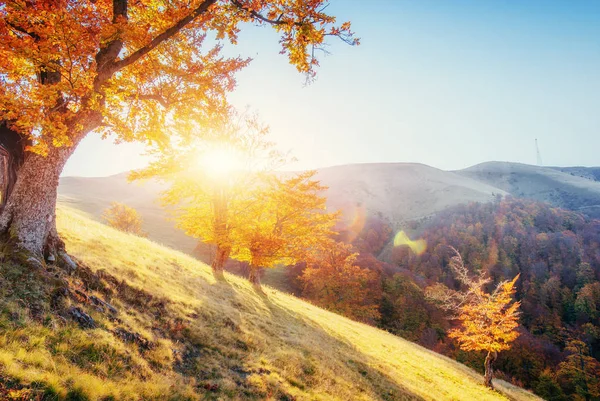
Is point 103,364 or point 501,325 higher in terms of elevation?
point 103,364

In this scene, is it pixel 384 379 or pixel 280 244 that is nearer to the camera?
pixel 384 379

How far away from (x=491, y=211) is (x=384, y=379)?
148 meters

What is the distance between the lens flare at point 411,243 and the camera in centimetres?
11162

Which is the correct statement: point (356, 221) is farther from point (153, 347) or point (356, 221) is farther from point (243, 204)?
point (153, 347)

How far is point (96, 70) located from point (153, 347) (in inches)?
278

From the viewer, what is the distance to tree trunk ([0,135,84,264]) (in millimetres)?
7543

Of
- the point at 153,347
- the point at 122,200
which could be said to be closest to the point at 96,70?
the point at 153,347

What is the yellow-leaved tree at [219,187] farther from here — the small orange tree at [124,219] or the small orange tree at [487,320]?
the small orange tree at [124,219]

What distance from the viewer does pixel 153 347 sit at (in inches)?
287

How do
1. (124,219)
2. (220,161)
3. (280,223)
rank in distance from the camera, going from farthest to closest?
(124,219) → (280,223) → (220,161)

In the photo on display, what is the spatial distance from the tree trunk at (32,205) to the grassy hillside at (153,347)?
93cm

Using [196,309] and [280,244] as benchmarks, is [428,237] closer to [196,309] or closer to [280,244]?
[280,244]

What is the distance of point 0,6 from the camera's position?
5.85 metres

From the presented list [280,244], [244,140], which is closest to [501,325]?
[280,244]
